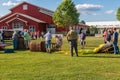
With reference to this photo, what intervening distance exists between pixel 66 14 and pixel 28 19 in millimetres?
11696

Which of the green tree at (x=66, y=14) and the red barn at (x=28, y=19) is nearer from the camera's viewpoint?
the red barn at (x=28, y=19)

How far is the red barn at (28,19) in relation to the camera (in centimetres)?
8050

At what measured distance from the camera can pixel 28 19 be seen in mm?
81188

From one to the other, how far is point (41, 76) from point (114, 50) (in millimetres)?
11685

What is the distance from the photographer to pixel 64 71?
1468 cm

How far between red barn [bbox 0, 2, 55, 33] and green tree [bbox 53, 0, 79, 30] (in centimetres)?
230

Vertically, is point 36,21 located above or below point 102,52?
above

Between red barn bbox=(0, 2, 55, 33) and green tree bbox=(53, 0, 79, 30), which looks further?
green tree bbox=(53, 0, 79, 30)

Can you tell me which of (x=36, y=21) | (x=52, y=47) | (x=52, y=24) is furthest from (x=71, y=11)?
(x=52, y=47)

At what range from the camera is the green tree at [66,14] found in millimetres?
87250

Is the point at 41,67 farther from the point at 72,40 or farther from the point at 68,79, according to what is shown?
the point at 72,40

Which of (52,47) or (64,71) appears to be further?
(52,47)

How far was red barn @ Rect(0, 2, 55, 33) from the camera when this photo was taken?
80.5m

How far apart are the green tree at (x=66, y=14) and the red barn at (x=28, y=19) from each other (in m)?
2.30
